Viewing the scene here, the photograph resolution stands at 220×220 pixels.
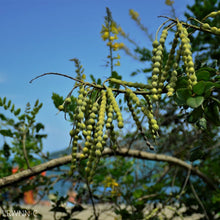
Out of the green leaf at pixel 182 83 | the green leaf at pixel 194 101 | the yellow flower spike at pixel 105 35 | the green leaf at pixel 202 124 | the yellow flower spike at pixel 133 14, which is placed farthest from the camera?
the yellow flower spike at pixel 133 14

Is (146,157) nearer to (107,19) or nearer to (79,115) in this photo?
(107,19)

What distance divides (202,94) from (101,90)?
1.04ft

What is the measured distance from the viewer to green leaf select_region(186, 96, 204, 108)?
30.9 inches

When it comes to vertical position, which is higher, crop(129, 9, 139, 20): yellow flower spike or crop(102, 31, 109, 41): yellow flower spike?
crop(129, 9, 139, 20): yellow flower spike

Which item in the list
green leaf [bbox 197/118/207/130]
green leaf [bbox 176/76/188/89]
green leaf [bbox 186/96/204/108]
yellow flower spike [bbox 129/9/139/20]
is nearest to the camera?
green leaf [bbox 186/96/204/108]

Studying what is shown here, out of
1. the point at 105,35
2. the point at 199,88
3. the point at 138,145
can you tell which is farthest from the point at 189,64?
the point at 138,145

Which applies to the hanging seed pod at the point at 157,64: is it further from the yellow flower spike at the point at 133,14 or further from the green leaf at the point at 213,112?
the yellow flower spike at the point at 133,14

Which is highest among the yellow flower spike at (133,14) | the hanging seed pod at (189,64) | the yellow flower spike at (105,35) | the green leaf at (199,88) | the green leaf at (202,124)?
the yellow flower spike at (133,14)

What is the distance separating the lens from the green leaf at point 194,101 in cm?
79

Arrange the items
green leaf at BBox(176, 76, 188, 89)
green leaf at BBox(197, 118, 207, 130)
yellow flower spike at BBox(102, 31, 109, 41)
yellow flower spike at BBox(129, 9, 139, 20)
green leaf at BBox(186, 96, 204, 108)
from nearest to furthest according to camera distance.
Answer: green leaf at BBox(186, 96, 204, 108) < green leaf at BBox(176, 76, 188, 89) < green leaf at BBox(197, 118, 207, 130) < yellow flower spike at BBox(102, 31, 109, 41) < yellow flower spike at BBox(129, 9, 139, 20)

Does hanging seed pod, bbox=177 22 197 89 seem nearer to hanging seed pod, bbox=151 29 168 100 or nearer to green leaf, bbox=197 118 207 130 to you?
hanging seed pod, bbox=151 29 168 100

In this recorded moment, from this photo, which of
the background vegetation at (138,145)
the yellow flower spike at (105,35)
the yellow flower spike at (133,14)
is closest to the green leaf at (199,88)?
the background vegetation at (138,145)

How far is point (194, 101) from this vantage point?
31.5 inches

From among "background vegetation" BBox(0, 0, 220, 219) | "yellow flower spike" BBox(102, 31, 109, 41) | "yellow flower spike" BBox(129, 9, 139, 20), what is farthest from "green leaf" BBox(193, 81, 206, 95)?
"yellow flower spike" BBox(129, 9, 139, 20)
